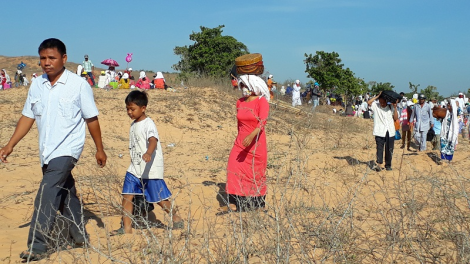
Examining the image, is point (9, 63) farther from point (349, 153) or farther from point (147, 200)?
point (147, 200)

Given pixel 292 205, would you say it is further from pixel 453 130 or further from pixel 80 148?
pixel 453 130

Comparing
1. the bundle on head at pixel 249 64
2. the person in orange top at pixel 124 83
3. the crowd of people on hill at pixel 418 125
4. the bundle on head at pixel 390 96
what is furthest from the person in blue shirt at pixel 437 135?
the person in orange top at pixel 124 83

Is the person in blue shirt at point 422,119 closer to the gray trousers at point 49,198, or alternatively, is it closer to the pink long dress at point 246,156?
the pink long dress at point 246,156

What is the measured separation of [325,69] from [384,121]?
21.3 meters

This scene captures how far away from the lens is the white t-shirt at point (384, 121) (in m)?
8.45

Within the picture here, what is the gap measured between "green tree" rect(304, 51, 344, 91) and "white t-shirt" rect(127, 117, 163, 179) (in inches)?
998

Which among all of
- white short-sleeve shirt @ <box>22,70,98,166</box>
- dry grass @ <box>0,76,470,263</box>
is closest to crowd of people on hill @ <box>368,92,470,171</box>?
dry grass @ <box>0,76,470,263</box>

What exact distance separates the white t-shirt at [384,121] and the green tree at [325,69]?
2080 centimetres

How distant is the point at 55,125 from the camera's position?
3766 mm

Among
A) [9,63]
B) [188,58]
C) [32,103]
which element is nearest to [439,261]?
[32,103]

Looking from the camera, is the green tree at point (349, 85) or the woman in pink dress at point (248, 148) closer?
the woman in pink dress at point (248, 148)

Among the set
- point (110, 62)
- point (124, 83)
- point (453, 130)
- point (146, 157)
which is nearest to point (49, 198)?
point (146, 157)

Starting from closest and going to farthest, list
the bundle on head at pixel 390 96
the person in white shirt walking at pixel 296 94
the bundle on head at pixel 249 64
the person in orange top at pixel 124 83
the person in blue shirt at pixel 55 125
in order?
1. the person in blue shirt at pixel 55 125
2. the bundle on head at pixel 249 64
3. the bundle on head at pixel 390 96
4. the person in orange top at pixel 124 83
5. the person in white shirt walking at pixel 296 94

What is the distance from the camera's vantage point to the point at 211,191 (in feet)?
21.4
